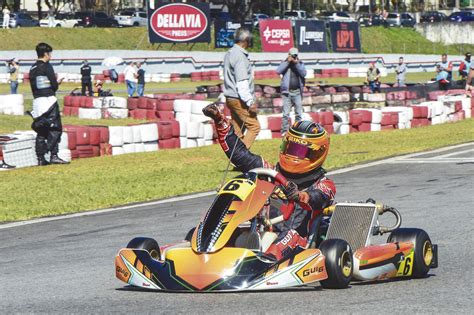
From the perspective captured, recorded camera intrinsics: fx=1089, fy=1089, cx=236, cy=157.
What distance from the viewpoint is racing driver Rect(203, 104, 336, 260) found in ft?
21.1

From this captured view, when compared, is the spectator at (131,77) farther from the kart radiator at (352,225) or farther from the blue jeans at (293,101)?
the kart radiator at (352,225)

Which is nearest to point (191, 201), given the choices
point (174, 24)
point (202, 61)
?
point (202, 61)

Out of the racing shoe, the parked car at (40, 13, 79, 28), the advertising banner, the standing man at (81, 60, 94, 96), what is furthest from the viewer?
the parked car at (40, 13, 79, 28)

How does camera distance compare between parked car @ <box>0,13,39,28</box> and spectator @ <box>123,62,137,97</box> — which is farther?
parked car @ <box>0,13,39,28</box>

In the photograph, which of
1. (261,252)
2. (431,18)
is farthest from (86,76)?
(431,18)

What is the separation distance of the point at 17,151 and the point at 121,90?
24.5 m

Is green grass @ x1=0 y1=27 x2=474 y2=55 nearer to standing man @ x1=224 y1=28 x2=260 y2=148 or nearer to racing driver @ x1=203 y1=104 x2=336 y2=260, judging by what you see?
standing man @ x1=224 y1=28 x2=260 y2=148

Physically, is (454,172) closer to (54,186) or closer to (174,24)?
(54,186)

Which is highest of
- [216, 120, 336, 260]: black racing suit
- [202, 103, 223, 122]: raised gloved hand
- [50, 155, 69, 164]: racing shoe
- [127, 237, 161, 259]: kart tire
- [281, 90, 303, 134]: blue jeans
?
[202, 103, 223, 122]: raised gloved hand

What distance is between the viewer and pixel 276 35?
179 feet

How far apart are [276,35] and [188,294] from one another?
49.1m

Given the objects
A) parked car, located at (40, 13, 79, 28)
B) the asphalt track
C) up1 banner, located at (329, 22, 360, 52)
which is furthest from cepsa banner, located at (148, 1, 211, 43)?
the asphalt track

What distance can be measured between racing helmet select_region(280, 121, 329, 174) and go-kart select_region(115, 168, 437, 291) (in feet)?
0.81

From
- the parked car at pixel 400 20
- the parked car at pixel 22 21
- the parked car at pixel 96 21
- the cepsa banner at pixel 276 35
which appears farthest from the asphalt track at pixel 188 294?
the parked car at pixel 400 20
